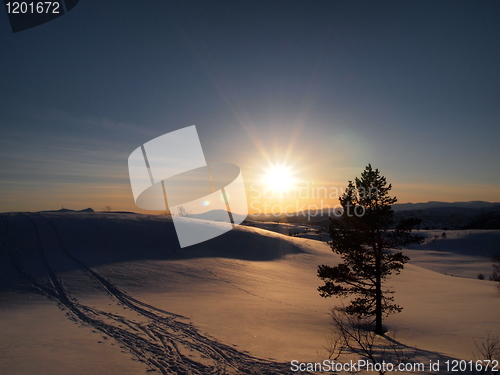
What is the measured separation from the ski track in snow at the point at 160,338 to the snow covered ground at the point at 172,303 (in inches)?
1.6

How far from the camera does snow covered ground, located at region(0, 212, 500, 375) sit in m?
8.15

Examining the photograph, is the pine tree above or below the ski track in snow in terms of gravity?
above

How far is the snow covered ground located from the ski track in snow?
0.04 m

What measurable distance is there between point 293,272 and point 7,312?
21015 millimetres

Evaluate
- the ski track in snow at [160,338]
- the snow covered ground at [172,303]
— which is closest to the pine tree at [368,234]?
the snow covered ground at [172,303]

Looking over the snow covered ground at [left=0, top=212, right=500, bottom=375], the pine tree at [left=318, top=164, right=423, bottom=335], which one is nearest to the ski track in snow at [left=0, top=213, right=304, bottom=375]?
the snow covered ground at [left=0, top=212, right=500, bottom=375]

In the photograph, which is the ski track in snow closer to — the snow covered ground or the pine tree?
the snow covered ground

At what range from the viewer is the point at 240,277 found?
2234 cm

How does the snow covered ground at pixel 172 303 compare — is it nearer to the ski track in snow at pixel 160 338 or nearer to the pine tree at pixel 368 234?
the ski track in snow at pixel 160 338

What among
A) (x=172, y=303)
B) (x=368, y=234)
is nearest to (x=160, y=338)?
(x=172, y=303)

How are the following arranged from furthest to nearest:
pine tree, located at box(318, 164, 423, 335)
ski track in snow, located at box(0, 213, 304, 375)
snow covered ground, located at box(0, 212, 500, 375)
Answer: pine tree, located at box(318, 164, 423, 335)
snow covered ground, located at box(0, 212, 500, 375)
ski track in snow, located at box(0, 213, 304, 375)

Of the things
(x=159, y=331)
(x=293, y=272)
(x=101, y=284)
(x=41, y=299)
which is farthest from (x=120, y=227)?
(x=159, y=331)

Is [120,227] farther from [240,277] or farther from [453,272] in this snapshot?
[453,272]

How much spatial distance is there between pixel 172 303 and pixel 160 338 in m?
5.48
